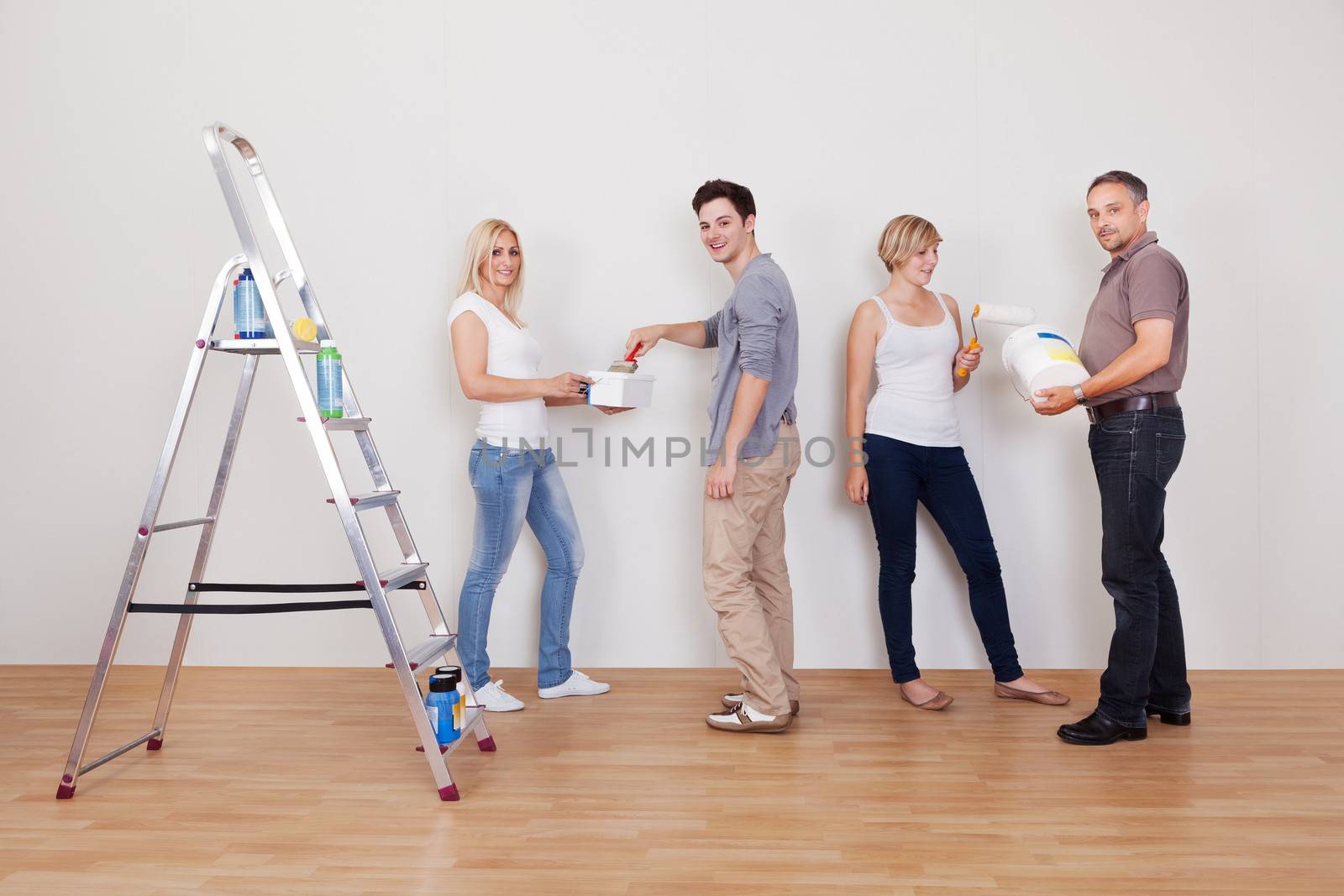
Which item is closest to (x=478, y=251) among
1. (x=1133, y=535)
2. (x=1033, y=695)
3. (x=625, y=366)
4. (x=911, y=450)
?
(x=625, y=366)

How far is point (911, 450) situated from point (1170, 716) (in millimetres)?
1066

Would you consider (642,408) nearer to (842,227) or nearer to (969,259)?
(842,227)

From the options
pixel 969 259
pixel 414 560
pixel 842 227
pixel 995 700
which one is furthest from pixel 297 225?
pixel 995 700

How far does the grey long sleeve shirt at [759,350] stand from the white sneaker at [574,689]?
94cm

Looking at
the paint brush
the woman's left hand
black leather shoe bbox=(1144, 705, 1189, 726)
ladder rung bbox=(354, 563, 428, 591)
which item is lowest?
black leather shoe bbox=(1144, 705, 1189, 726)

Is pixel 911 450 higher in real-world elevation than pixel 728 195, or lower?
lower

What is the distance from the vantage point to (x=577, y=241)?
3.22m

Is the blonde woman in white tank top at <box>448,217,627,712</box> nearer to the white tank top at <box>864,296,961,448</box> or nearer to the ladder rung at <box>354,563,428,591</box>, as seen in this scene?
the ladder rung at <box>354,563,428,591</box>

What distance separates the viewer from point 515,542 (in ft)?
9.43

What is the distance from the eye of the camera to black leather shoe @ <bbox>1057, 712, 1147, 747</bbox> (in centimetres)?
242

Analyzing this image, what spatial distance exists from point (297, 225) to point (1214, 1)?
335 centimetres

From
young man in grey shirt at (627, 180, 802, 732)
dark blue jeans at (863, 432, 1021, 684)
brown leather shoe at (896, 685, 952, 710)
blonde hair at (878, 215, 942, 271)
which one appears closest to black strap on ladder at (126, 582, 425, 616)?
young man in grey shirt at (627, 180, 802, 732)

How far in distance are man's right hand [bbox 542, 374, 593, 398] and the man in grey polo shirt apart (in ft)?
4.44

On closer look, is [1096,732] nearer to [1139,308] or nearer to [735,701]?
[735,701]
